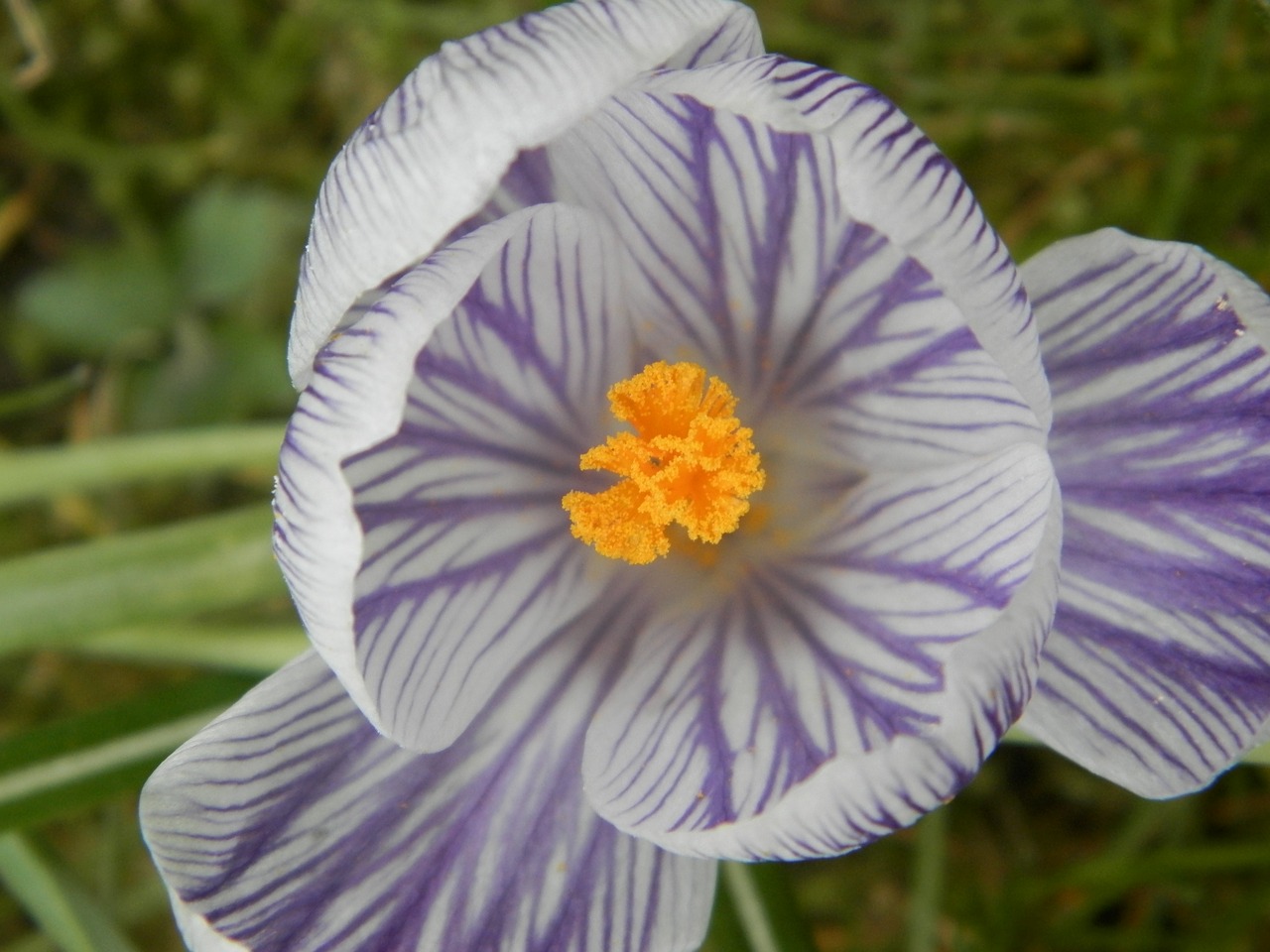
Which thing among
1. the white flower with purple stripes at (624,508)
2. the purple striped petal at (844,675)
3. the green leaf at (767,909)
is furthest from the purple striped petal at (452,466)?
the green leaf at (767,909)

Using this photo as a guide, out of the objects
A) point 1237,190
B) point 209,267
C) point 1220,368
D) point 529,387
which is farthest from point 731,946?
point 209,267

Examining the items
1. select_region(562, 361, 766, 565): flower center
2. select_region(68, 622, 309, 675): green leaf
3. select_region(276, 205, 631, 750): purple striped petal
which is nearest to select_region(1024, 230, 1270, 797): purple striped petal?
select_region(562, 361, 766, 565): flower center

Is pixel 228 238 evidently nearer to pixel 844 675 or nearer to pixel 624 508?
pixel 624 508

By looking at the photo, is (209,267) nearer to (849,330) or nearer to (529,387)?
(529,387)

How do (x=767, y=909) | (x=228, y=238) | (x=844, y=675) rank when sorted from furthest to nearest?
(x=228, y=238)
(x=767, y=909)
(x=844, y=675)

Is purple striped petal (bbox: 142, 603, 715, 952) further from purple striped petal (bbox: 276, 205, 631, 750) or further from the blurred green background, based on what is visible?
the blurred green background

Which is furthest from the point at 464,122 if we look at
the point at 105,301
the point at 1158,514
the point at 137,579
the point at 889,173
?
the point at 105,301
